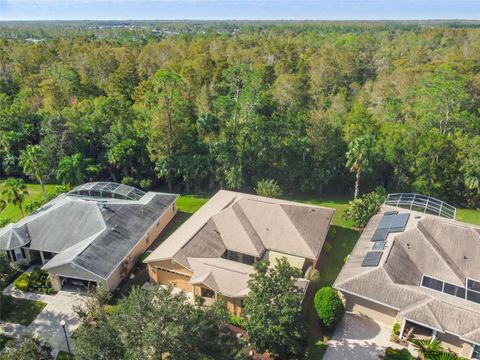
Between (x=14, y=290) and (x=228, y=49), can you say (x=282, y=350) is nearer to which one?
(x=14, y=290)

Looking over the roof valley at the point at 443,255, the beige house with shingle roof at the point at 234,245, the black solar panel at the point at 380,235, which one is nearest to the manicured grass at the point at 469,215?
the roof valley at the point at 443,255

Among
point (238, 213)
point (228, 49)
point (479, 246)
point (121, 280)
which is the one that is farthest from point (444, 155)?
point (228, 49)

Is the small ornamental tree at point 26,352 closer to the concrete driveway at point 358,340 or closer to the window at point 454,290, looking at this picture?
the concrete driveway at point 358,340

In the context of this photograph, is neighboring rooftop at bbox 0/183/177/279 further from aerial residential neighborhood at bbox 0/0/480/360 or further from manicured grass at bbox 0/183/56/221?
manicured grass at bbox 0/183/56/221

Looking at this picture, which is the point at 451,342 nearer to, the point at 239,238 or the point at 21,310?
the point at 239,238

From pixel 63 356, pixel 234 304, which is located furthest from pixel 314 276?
pixel 63 356

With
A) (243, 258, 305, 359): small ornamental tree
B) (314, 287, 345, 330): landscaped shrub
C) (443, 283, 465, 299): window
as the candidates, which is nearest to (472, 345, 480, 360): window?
(443, 283, 465, 299): window
